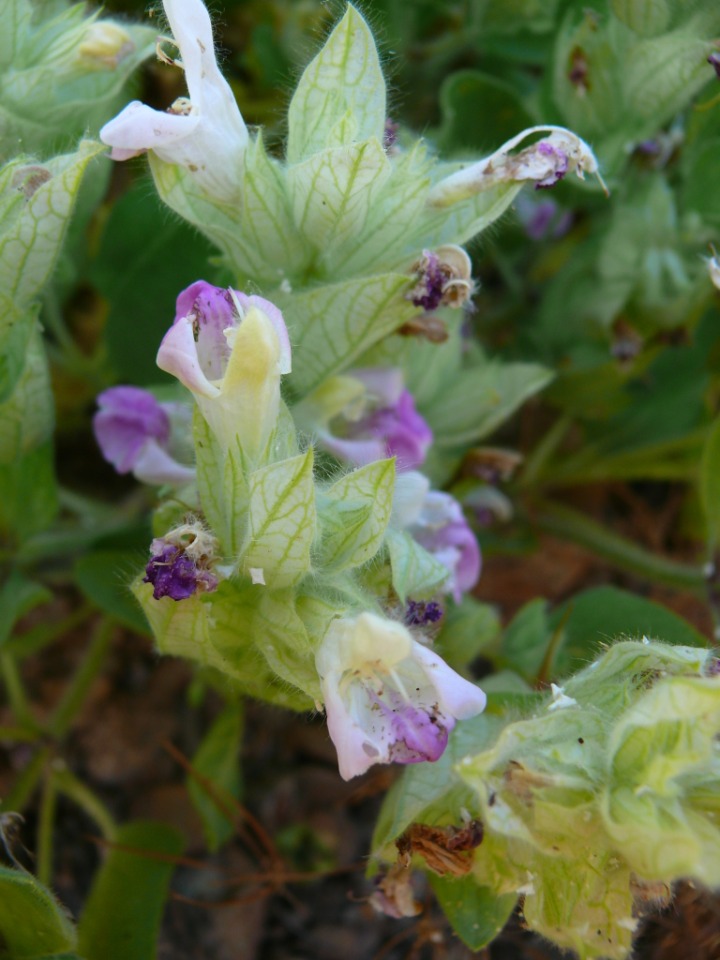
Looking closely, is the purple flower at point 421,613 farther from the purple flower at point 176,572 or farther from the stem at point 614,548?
the stem at point 614,548

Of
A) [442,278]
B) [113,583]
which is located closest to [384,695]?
[442,278]

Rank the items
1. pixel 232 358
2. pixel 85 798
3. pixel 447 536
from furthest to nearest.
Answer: pixel 85 798 → pixel 447 536 → pixel 232 358

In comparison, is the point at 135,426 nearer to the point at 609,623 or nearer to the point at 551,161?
the point at 551,161

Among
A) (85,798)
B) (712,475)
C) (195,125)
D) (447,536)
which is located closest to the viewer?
(195,125)

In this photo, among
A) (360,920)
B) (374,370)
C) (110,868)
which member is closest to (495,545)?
(374,370)

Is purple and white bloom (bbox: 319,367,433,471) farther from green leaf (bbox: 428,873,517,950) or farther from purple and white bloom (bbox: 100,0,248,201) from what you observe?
green leaf (bbox: 428,873,517,950)

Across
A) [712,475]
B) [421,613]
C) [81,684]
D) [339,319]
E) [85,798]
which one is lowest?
[85,798]

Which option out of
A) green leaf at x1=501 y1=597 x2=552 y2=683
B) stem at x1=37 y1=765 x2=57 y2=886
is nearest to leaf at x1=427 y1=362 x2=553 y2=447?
green leaf at x1=501 y1=597 x2=552 y2=683
